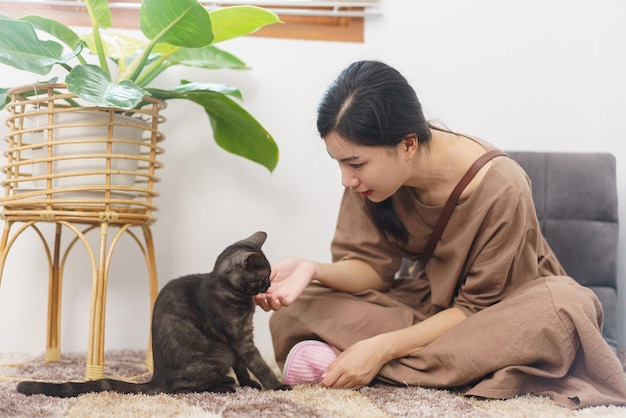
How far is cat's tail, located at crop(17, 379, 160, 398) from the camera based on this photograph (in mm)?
1195

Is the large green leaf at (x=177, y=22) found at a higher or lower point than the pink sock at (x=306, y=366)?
higher

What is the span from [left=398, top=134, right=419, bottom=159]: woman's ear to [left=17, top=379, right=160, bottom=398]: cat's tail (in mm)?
730

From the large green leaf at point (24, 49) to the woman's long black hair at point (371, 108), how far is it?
585mm

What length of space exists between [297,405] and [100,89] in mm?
769

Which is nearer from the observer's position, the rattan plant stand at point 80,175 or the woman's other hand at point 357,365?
the woman's other hand at point 357,365

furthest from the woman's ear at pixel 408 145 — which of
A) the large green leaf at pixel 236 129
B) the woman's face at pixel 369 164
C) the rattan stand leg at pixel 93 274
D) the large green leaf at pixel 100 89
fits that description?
the rattan stand leg at pixel 93 274

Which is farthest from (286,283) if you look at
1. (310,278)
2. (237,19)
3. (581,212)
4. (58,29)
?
(581,212)

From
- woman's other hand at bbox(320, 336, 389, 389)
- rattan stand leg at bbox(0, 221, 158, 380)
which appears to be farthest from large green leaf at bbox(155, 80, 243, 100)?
woman's other hand at bbox(320, 336, 389, 389)

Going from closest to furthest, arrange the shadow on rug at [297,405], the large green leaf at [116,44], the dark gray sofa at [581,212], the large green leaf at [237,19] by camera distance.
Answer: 1. the shadow on rug at [297,405]
2. the large green leaf at [237,19]
3. the large green leaf at [116,44]
4. the dark gray sofa at [581,212]

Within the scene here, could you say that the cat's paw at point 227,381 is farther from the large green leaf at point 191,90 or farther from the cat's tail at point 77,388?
the large green leaf at point 191,90

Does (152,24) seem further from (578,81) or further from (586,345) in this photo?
(578,81)

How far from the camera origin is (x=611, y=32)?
2.18 m

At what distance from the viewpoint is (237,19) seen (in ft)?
5.54

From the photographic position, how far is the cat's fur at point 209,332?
1.26 meters
